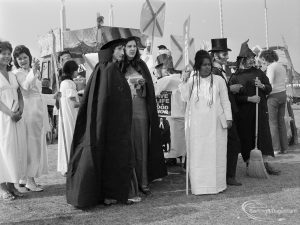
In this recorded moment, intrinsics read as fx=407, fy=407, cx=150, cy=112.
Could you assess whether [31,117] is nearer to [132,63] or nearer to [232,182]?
[132,63]

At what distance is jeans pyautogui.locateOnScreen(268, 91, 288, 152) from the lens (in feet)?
27.2

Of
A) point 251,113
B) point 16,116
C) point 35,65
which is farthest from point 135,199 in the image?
point 251,113

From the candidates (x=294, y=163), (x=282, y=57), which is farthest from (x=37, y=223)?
(x=282, y=57)

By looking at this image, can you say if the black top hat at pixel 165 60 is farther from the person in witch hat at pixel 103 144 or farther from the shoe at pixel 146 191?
the shoe at pixel 146 191

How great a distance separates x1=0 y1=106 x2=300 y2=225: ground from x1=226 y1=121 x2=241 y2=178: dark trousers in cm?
31

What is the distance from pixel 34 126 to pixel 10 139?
2.01ft

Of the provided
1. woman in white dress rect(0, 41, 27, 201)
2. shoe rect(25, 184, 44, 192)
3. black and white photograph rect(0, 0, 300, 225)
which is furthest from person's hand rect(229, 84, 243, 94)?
shoe rect(25, 184, 44, 192)

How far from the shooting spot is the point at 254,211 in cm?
436

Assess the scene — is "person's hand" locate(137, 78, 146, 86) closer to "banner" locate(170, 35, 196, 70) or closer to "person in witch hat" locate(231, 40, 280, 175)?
"banner" locate(170, 35, 196, 70)

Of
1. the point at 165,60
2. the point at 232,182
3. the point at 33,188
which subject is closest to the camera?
the point at 232,182

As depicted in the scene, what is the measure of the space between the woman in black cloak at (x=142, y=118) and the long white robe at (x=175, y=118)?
125cm

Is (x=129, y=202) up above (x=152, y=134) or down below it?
below

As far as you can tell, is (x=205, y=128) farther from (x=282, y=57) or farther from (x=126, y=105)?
(x=282, y=57)

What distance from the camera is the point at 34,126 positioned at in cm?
573
